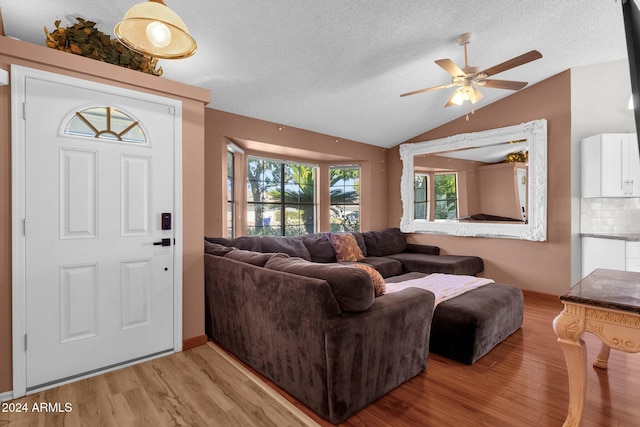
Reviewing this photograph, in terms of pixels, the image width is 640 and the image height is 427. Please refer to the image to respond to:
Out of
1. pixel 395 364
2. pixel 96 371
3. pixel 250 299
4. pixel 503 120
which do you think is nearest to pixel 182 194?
pixel 250 299

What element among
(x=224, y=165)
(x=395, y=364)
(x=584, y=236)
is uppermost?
(x=224, y=165)

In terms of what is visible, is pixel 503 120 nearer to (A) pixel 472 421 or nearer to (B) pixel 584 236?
(B) pixel 584 236

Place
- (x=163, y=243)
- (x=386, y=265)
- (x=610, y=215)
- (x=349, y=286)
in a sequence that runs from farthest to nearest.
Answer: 1. (x=386, y=265)
2. (x=610, y=215)
3. (x=163, y=243)
4. (x=349, y=286)

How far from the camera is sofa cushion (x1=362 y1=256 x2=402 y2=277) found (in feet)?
14.4

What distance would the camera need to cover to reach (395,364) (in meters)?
2.01

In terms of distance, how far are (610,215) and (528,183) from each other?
100 cm

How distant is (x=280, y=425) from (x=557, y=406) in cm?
167

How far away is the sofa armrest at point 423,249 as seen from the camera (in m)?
5.29

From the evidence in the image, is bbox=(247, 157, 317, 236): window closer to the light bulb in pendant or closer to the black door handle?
the black door handle

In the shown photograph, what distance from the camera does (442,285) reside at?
3137 millimetres

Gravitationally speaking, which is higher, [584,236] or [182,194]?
[182,194]

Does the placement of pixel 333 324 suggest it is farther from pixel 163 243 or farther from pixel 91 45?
pixel 91 45

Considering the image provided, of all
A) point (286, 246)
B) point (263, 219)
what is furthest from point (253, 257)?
point (263, 219)

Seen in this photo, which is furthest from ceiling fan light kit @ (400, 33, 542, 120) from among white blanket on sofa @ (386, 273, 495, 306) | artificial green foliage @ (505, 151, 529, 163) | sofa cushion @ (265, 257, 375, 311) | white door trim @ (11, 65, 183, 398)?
white door trim @ (11, 65, 183, 398)
